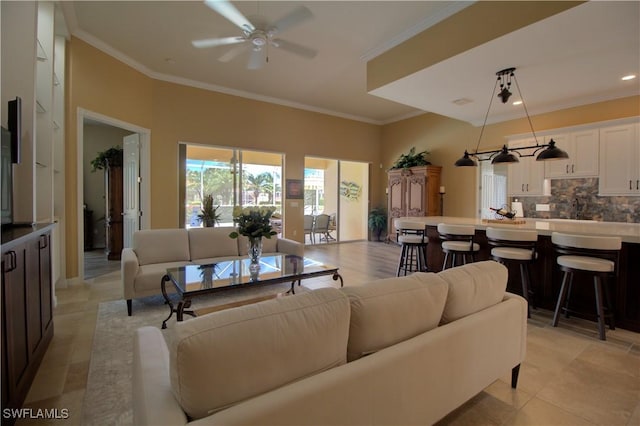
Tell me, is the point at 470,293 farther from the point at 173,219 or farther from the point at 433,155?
the point at 433,155

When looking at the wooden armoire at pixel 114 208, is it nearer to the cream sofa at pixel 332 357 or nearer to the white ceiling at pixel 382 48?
the white ceiling at pixel 382 48

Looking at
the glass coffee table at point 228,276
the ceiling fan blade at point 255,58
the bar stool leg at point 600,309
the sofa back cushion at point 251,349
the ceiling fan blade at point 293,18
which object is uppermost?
the ceiling fan blade at point 293,18

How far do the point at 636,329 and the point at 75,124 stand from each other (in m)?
6.90

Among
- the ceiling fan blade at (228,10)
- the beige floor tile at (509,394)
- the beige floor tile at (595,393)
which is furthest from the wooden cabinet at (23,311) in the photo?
the beige floor tile at (595,393)

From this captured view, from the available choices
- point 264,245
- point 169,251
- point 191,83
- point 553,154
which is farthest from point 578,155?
point 191,83

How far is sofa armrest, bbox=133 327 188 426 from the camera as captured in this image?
0.86 metres

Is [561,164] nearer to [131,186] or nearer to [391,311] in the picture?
[391,311]

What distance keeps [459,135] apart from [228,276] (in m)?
6.47

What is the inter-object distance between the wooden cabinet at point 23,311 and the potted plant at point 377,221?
7301 millimetres

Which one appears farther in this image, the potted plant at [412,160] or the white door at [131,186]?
the potted plant at [412,160]

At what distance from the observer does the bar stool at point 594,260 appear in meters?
2.72

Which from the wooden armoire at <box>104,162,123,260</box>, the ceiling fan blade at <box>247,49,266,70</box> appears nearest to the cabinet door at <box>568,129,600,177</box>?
the ceiling fan blade at <box>247,49,266,70</box>

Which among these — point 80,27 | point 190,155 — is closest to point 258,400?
point 80,27

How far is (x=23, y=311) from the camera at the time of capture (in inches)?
74.0
